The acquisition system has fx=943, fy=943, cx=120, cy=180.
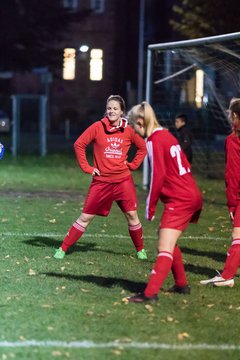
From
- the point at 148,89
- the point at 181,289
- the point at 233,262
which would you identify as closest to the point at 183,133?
the point at 148,89

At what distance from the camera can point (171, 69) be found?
966 inches

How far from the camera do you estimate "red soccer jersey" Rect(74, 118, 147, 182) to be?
11242 mm

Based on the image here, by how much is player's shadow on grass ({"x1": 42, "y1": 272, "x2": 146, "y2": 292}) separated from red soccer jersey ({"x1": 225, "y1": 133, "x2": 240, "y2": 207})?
1329 mm

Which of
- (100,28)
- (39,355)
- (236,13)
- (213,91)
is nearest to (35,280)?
(39,355)

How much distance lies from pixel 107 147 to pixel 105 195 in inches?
22.6

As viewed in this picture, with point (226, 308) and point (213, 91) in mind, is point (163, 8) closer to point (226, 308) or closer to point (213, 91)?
point (213, 91)

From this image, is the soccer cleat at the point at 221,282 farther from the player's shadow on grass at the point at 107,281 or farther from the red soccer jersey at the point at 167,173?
the red soccer jersey at the point at 167,173

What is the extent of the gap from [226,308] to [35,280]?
7.03 ft

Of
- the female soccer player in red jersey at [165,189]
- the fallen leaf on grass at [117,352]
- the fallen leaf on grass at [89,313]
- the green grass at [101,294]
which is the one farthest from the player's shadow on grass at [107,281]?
the fallen leaf on grass at [117,352]

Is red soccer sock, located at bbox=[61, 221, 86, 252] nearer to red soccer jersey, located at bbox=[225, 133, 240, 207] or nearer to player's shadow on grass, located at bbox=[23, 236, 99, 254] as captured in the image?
player's shadow on grass, located at bbox=[23, 236, 99, 254]

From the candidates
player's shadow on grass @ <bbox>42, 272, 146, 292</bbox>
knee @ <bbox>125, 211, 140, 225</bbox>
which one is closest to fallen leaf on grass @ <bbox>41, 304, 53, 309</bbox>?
player's shadow on grass @ <bbox>42, 272, 146, 292</bbox>

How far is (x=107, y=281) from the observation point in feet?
32.8

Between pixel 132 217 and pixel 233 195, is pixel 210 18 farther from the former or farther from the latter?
pixel 233 195

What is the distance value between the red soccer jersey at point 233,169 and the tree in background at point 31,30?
3876 cm
